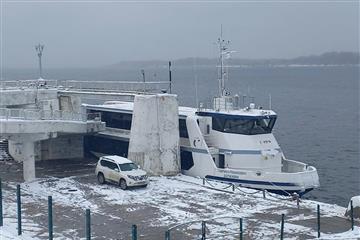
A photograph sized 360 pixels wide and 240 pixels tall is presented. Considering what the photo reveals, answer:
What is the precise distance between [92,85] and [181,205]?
1682cm

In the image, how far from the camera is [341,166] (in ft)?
173

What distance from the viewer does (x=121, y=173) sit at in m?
29.4

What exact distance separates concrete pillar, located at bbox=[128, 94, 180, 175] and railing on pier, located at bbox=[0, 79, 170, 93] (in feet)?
6.22

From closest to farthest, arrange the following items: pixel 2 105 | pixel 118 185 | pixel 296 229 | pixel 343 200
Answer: pixel 296 229 → pixel 118 185 → pixel 2 105 → pixel 343 200

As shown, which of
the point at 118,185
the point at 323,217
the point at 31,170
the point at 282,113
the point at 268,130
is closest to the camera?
the point at 323,217

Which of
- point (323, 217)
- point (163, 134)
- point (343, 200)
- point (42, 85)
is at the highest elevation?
point (42, 85)

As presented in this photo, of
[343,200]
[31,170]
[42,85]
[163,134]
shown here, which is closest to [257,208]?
[163,134]

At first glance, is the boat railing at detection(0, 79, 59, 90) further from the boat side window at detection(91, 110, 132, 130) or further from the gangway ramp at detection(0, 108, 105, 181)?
the gangway ramp at detection(0, 108, 105, 181)

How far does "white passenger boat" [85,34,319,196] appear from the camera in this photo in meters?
32.2

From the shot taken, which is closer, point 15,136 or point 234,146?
point 15,136

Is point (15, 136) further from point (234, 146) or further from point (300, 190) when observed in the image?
point (300, 190)

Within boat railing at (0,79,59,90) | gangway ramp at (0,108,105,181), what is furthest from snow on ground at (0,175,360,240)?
boat railing at (0,79,59,90)

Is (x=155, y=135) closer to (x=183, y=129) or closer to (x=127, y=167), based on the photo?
(x=183, y=129)

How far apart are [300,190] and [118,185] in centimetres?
965
